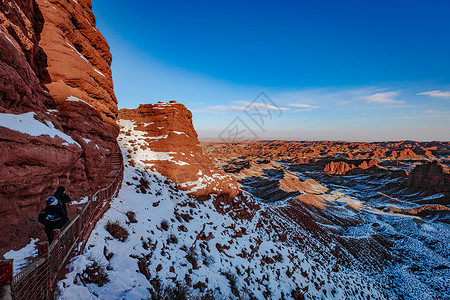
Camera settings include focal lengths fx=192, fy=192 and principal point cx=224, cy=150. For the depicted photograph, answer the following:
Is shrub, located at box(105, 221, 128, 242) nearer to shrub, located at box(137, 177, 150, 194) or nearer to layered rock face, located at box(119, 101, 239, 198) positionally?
shrub, located at box(137, 177, 150, 194)

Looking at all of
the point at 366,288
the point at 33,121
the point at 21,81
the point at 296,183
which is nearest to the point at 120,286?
the point at 33,121

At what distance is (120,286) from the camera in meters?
5.75

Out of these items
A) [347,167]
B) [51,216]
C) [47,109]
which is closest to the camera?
[51,216]

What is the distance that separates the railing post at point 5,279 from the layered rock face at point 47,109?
3449mm

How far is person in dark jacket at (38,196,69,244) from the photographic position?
4.60 m

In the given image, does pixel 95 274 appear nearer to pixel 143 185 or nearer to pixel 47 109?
pixel 47 109

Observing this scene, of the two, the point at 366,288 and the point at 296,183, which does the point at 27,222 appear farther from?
the point at 296,183

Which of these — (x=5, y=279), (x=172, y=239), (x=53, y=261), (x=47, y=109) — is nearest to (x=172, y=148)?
(x=172, y=239)

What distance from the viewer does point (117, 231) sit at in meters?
7.98

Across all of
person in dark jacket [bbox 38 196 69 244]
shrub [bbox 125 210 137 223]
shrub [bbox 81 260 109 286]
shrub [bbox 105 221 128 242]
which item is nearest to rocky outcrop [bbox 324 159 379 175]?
shrub [bbox 125 210 137 223]

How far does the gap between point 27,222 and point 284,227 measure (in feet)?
83.6

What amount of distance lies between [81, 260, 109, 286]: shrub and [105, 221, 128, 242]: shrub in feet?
6.73

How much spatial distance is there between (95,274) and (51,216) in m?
2.16

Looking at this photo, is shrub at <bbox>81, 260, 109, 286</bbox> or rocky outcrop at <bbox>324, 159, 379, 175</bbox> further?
rocky outcrop at <bbox>324, 159, 379, 175</bbox>
